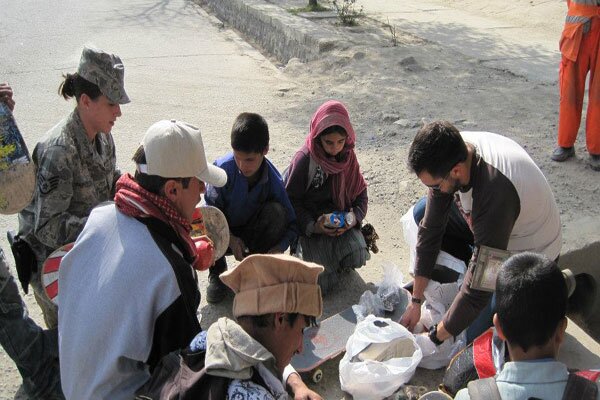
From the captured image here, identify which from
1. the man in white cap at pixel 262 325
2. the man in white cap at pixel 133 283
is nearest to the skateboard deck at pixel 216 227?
the man in white cap at pixel 133 283

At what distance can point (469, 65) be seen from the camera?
7855 millimetres

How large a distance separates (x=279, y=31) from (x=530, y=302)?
8689 millimetres

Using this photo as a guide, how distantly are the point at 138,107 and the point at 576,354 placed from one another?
226 inches

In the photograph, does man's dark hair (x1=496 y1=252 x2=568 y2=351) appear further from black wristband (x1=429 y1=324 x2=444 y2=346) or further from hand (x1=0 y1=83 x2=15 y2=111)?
hand (x1=0 y1=83 x2=15 y2=111)

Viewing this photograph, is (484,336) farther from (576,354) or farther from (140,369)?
(140,369)

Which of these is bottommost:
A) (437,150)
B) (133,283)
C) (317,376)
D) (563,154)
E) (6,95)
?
(317,376)

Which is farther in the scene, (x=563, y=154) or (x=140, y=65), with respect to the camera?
(x=140, y=65)

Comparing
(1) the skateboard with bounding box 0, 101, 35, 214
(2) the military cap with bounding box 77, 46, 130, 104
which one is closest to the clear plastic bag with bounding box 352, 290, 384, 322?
(2) the military cap with bounding box 77, 46, 130, 104

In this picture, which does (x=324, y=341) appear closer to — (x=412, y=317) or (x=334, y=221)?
(x=412, y=317)

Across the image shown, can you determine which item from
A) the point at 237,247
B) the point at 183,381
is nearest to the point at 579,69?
the point at 237,247

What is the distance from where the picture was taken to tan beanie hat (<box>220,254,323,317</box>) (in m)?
1.82

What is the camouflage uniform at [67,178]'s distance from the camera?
2.95m

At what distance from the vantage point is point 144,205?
215cm

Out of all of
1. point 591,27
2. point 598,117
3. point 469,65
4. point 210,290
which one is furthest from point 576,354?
point 469,65
